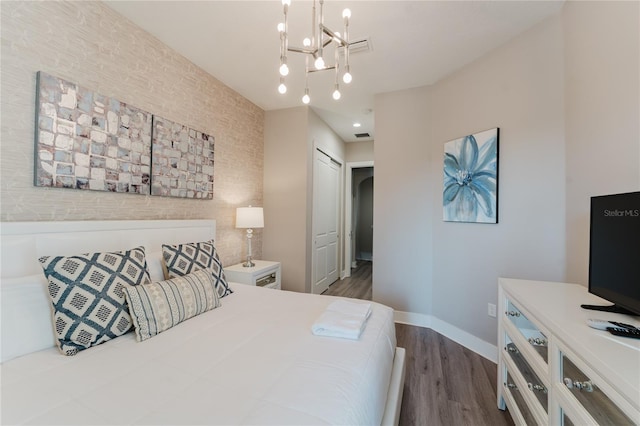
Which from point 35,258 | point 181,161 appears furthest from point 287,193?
point 35,258

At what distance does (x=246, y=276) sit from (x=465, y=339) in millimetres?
2247

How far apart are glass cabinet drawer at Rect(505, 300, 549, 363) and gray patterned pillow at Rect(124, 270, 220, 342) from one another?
182 centimetres

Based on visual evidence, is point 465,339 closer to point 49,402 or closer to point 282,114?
point 49,402

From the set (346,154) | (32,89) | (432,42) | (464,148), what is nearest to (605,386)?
(464,148)

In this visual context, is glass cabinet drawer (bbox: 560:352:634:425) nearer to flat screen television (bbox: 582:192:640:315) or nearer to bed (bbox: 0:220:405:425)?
flat screen television (bbox: 582:192:640:315)

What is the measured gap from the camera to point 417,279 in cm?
298

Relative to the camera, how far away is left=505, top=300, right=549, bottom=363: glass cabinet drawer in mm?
1184

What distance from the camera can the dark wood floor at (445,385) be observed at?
63.2 inches

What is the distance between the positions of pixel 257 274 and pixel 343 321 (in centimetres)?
155

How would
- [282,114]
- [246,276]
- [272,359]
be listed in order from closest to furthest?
[272,359]
[246,276]
[282,114]

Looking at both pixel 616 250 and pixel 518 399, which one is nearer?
pixel 616 250

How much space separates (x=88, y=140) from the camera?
170 centimetres

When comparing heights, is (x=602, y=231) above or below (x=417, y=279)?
above

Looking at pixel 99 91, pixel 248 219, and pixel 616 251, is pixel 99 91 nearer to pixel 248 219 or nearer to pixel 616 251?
pixel 248 219
